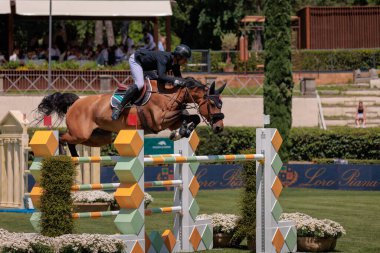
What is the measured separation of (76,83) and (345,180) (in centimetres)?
1263

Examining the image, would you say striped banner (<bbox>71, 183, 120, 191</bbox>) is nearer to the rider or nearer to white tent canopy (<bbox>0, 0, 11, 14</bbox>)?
the rider

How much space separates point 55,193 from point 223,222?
388 cm

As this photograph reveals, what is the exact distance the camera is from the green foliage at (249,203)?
48.3 ft

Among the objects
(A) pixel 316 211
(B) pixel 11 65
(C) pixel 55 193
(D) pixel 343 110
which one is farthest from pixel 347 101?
(C) pixel 55 193

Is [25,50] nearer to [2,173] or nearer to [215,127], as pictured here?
[2,173]

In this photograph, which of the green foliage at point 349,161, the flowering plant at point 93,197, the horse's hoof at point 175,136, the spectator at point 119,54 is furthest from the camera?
the spectator at point 119,54

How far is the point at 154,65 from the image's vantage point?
17.5 meters

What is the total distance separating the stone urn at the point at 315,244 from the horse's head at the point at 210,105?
2255mm

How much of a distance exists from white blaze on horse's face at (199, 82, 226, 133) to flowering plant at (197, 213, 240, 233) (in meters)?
1.35

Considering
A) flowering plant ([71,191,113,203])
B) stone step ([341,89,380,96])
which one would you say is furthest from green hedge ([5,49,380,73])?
flowering plant ([71,191,113,203])

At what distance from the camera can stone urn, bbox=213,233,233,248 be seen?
51.2 ft

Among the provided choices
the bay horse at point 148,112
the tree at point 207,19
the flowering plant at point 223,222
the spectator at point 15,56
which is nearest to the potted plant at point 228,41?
the tree at point 207,19

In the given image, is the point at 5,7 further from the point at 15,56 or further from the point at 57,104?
the point at 57,104

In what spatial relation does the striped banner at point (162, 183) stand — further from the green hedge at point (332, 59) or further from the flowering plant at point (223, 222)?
the green hedge at point (332, 59)
